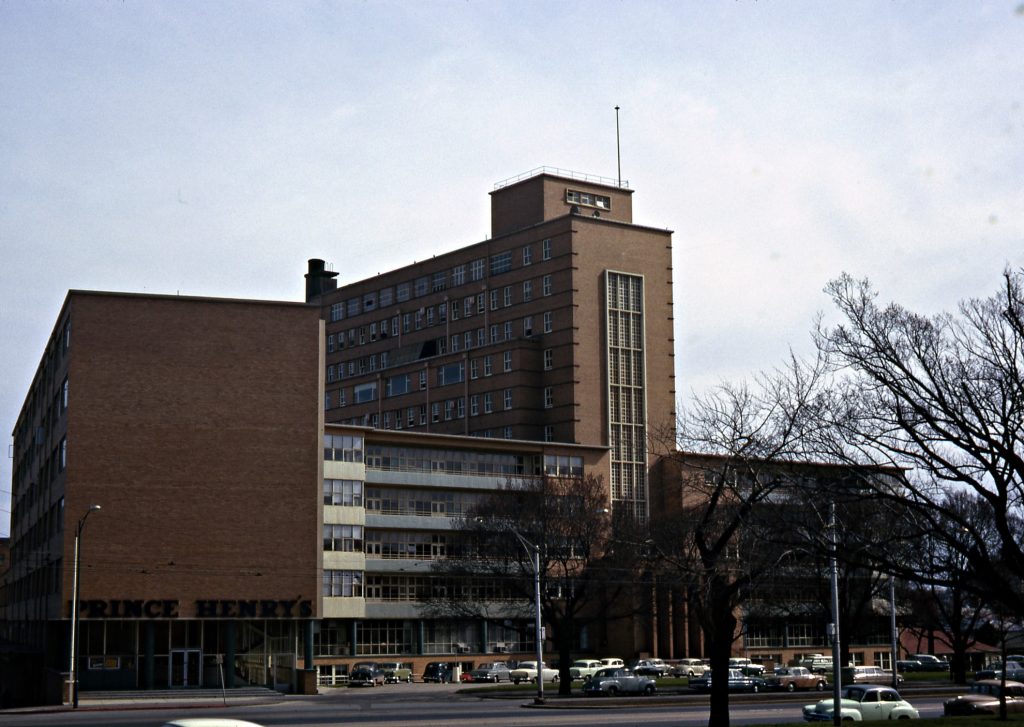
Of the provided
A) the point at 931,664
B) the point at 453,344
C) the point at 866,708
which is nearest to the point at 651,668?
the point at 931,664

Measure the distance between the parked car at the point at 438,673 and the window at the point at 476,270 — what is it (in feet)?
134

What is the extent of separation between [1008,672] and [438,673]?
133 ft

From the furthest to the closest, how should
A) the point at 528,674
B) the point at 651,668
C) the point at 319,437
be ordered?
the point at 651,668 → the point at 528,674 → the point at 319,437

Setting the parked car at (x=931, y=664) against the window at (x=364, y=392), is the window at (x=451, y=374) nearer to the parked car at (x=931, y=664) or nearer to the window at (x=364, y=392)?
the window at (x=364, y=392)

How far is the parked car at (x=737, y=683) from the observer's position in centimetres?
7038

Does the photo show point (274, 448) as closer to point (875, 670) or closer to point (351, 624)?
point (351, 624)

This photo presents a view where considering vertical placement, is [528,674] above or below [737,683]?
below

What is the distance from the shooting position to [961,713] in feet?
151

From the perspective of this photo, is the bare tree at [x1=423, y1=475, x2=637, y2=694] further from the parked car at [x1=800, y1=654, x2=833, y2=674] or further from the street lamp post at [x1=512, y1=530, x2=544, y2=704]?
the parked car at [x1=800, y1=654, x2=833, y2=674]

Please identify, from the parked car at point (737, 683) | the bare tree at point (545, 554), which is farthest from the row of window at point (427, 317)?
the parked car at point (737, 683)

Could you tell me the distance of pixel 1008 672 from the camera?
8769cm

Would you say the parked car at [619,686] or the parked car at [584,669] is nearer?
the parked car at [619,686]

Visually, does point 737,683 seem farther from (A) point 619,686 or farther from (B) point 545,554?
(B) point 545,554

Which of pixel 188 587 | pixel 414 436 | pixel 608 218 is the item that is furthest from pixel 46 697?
pixel 608 218
